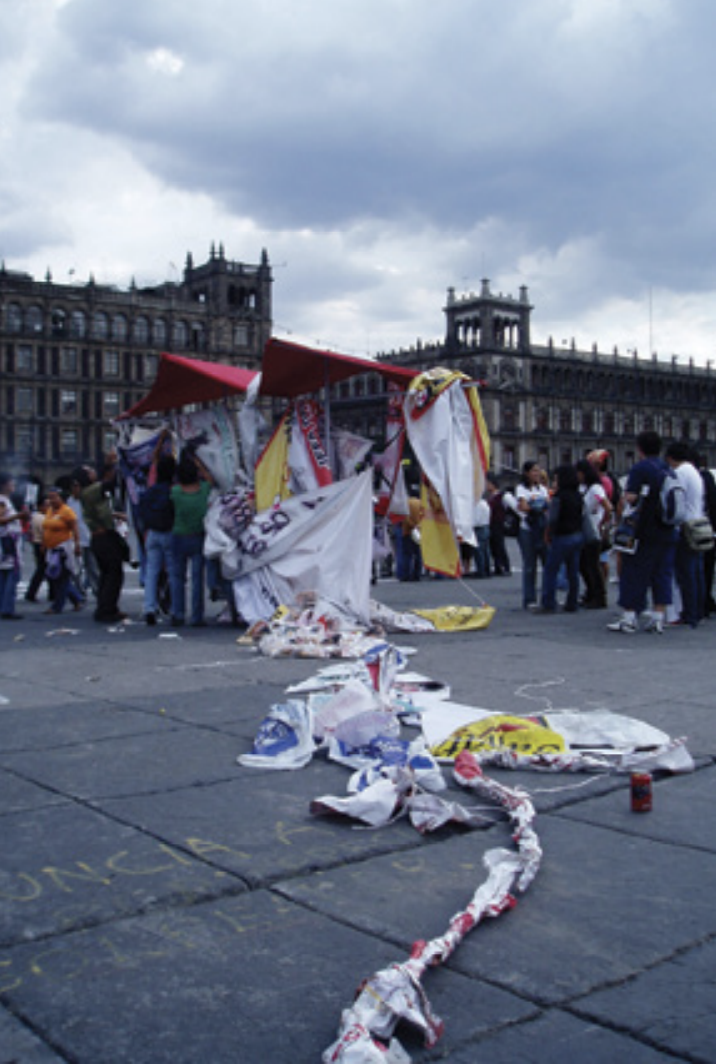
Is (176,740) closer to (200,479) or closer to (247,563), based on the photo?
(247,563)

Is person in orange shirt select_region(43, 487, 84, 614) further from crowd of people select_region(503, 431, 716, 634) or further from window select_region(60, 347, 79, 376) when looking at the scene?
window select_region(60, 347, 79, 376)

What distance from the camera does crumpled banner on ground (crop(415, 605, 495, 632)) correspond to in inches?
407

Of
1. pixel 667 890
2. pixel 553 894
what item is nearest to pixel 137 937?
pixel 553 894

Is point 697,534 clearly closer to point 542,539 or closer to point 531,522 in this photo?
point 542,539

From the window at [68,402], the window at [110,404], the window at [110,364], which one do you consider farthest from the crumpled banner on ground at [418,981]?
the window at [110,364]

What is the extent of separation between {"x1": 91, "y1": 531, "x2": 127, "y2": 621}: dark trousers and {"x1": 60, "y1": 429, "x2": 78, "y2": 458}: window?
7580cm

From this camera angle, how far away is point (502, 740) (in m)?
4.92

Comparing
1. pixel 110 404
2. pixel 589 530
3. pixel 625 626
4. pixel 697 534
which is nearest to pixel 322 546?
pixel 625 626

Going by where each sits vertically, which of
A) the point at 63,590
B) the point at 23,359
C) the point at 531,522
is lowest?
the point at 63,590

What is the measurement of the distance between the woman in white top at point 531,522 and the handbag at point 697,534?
2293 millimetres

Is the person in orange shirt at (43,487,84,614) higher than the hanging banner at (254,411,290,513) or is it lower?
lower

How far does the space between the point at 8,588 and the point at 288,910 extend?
9743 mm

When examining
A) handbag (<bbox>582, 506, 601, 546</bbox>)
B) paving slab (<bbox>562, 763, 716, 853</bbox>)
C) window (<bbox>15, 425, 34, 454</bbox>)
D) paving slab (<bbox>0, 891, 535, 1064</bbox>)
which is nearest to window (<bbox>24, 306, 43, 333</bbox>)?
window (<bbox>15, 425, 34, 454</bbox>)

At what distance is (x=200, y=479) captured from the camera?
35.6ft
